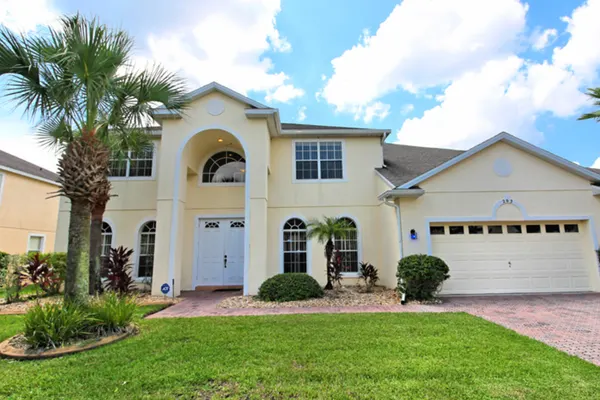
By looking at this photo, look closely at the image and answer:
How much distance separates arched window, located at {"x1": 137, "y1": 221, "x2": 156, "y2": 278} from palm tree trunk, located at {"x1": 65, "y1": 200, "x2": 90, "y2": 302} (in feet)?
21.2

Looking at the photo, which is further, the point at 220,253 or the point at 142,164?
the point at 142,164

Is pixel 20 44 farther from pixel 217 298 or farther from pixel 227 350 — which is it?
pixel 217 298

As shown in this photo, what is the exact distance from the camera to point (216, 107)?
11391 millimetres

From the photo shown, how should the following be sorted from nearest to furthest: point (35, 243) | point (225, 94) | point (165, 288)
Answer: point (165, 288) < point (225, 94) < point (35, 243)

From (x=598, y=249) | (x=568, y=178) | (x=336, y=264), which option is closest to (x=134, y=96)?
(x=336, y=264)

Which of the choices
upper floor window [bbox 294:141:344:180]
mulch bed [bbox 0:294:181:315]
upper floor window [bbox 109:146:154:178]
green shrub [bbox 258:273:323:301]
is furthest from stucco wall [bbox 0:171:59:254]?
green shrub [bbox 258:273:323:301]

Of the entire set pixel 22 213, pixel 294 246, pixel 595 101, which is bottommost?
pixel 294 246

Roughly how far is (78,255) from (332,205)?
8.81m

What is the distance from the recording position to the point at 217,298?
10.0 metres

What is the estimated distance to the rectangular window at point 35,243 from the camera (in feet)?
52.0

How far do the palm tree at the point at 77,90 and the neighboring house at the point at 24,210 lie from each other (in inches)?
410

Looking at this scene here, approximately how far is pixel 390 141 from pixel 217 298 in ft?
45.8

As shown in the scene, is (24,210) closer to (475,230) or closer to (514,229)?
(475,230)

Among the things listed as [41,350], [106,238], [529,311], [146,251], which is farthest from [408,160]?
[106,238]
